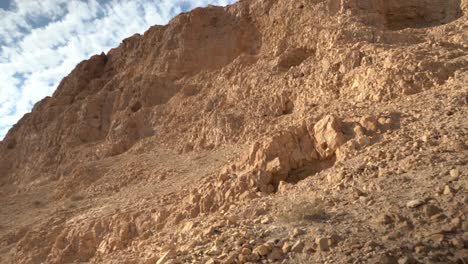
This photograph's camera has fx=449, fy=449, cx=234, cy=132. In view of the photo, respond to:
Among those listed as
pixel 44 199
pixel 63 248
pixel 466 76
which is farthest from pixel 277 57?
pixel 44 199

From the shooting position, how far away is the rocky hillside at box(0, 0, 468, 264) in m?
5.86

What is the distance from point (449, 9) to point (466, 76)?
827cm

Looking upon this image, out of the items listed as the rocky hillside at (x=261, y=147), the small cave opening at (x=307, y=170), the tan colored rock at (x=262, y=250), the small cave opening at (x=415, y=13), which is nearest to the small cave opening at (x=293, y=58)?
the rocky hillside at (x=261, y=147)

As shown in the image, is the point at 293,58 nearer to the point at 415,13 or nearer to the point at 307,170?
the point at 415,13

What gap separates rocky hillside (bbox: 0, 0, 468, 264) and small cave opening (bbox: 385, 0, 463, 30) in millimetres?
54

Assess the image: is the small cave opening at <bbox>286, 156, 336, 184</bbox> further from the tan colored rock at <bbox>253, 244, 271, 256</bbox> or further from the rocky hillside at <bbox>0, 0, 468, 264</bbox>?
the tan colored rock at <bbox>253, 244, 271, 256</bbox>

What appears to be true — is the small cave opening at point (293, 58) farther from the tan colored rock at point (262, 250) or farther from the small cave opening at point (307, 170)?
the tan colored rock at point (262, 250)

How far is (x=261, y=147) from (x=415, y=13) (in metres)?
Answer: 11.0

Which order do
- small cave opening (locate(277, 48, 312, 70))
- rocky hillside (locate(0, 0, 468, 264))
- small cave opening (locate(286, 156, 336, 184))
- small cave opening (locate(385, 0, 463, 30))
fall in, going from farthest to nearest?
small cave opening (locate(277, 48, 312, 70)) → small cave opening (locate(385, 0, 463, 30)) → small cave opening (locate(286, 156, 336, 184)) → rocky hillside (locate(0, 0, 468, 264))

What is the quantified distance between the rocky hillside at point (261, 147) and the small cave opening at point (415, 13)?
2.1 inches

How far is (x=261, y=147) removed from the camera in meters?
9.72

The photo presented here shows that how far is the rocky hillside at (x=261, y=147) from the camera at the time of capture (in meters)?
5.86

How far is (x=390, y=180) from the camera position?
6.50 meters

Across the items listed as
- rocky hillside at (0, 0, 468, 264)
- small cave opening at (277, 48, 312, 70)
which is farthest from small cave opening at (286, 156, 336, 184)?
small cave opening at (277, 48, 312, 70)
